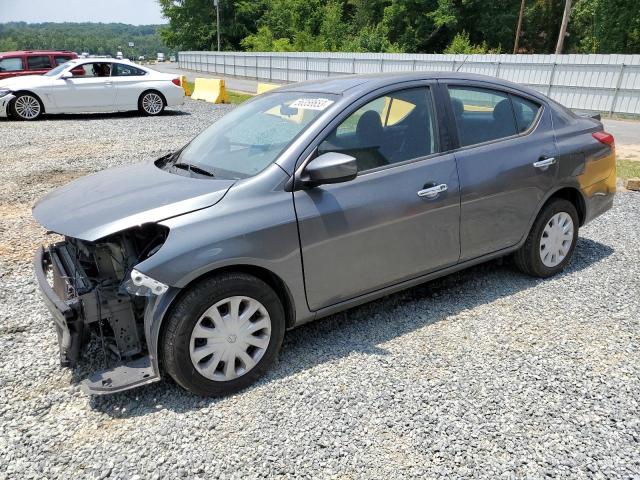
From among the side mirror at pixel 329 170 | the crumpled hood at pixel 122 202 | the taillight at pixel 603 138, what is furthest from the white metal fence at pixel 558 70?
the crumpled hood at pixel 122 202

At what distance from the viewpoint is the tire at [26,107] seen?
13.8 metres

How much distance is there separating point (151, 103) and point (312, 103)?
13233mm

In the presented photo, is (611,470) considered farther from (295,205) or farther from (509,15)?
(509,15)

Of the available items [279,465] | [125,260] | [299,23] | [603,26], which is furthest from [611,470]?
[299,23]

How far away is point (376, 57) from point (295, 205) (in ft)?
88.5

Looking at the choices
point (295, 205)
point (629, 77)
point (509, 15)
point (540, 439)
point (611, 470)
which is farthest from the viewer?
point (509, 15)

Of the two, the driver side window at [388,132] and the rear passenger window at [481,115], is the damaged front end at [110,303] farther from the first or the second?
the rear passenger window at [481,115]

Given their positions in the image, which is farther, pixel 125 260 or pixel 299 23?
pixel 299 23

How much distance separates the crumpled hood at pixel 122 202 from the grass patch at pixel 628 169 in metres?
7.77

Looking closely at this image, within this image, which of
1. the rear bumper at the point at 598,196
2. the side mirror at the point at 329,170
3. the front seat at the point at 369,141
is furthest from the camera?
the rear bumper at the point at 598,196

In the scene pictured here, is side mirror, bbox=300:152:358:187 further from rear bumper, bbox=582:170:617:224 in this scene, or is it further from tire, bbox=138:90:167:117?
tire, bbox=138:90:167:117

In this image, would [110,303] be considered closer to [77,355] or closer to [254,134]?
[77,355]

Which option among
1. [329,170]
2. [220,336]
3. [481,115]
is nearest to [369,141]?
[329,170]

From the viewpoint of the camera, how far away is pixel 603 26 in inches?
1501
